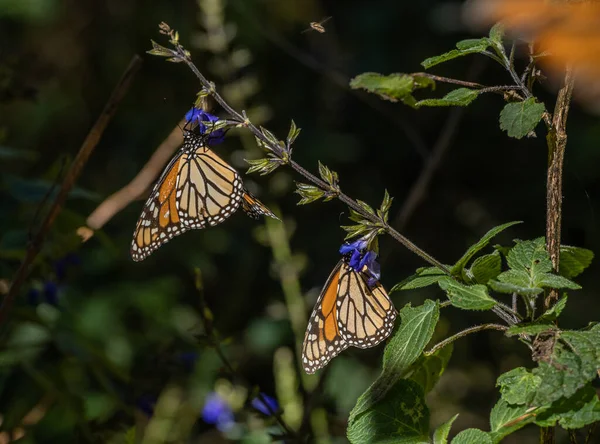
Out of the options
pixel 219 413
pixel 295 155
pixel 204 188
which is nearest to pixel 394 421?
pixel 204 188

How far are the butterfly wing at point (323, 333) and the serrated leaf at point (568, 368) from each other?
0.53 m

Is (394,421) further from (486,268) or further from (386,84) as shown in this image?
(386,84)

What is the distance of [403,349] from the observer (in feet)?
3.19

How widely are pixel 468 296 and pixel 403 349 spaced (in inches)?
4.2

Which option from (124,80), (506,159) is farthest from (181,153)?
(506,159)

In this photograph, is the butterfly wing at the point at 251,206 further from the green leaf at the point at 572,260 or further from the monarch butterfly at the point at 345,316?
the green leaf at the point at 572,260

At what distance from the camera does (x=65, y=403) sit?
1.68 metres

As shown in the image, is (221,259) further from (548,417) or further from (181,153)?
(548,417)

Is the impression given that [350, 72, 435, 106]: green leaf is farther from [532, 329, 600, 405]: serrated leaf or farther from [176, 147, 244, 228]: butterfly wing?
[176, 147, 244, 228]: butterfly wing

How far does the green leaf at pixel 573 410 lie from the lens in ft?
2.87

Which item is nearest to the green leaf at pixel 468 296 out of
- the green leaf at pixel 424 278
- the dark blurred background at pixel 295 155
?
the green leaf at pixel 424 278

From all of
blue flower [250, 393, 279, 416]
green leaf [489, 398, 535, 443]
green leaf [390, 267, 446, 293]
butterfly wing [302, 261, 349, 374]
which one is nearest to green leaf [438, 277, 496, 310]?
green leaf [390, 267, 446, 293]

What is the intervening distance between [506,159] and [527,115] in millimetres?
2815

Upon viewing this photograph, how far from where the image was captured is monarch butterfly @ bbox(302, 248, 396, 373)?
4.15 ft
